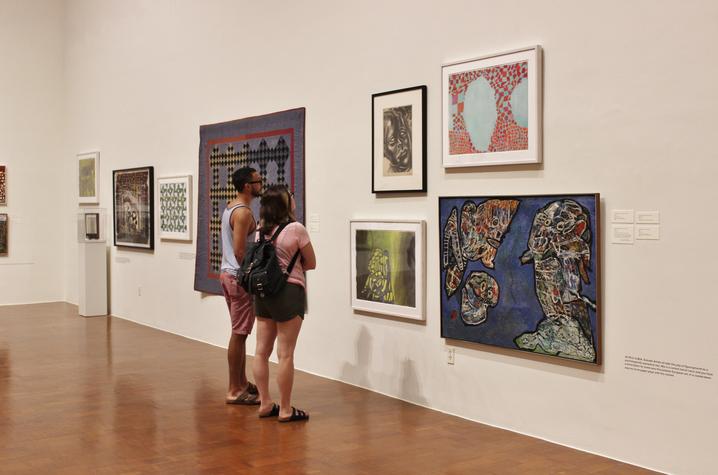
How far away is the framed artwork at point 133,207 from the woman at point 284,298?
5759 millimetres

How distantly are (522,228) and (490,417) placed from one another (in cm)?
147

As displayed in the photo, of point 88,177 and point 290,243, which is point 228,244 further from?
point 88,177

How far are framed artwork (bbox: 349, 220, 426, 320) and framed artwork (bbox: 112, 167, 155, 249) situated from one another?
16.0 feet

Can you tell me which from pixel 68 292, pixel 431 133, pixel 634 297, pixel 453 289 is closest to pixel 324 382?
pixel 453 289

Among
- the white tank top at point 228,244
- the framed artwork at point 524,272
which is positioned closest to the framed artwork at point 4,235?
the white tank top at point 228,244

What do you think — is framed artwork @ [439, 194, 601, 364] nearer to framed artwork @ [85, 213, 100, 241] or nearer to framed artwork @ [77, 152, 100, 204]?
framed artwork @ [85, 213, 100, 241]

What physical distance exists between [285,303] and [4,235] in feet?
33.1

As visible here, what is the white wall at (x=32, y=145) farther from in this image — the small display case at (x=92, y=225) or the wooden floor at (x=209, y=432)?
the wooden floor at (x=209, y=432)

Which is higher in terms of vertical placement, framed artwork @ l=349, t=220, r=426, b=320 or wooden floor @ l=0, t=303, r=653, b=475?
framed artwork @ l=349, t=220, r=426, b=320

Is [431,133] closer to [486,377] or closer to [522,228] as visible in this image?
[522,228]

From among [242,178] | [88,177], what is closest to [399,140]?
[242,178]

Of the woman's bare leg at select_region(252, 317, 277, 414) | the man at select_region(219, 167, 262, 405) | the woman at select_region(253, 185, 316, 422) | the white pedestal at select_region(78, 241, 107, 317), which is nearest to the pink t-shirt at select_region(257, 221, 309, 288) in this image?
the woman at select_region(253, 185, 316, 422)

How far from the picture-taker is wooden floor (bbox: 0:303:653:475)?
17.2 feet

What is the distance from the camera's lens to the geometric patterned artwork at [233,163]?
8469 mm
